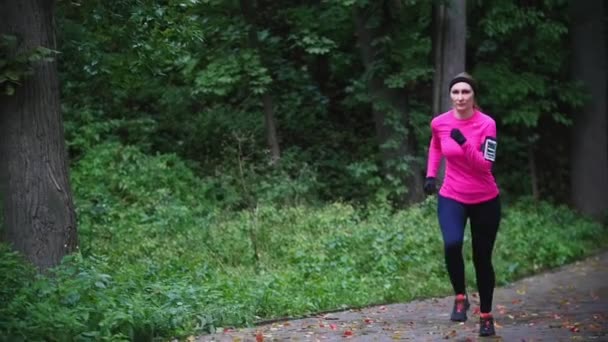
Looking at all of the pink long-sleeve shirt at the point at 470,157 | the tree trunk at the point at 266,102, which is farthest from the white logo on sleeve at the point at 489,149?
the tree trunk at the point at 266,102

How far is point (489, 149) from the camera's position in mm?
7508

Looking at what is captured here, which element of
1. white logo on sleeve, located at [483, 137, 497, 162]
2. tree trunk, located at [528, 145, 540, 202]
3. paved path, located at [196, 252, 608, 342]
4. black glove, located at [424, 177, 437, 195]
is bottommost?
paved path, located at [196, 252, 608, 342]

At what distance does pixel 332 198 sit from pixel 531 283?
6463 millimetres

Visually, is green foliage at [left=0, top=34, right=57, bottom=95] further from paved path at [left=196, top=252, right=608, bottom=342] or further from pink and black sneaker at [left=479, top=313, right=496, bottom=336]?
pink and black sneaker at [left=479, top=313, right=496, bottom=336]

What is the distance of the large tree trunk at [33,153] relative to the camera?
861 centimetres

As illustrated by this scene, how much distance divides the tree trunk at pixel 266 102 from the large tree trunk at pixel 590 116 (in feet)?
19.7

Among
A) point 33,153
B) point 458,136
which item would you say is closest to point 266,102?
point 33,153

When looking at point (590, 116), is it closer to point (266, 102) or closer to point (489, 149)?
point (266, 102)

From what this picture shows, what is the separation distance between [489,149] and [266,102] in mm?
11036

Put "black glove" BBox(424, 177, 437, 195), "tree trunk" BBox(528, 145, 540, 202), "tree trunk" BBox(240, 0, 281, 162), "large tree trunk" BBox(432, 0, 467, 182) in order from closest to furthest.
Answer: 1. "black glove" BBox(424, 177, 437, 195)
2. "large tree trunk" BBox(432, 0, 467, 182)
3. "tree trunk" BBox(240, 0, 281, 162)
4. "tree trunk" BBox(528, 145, 540, 202)

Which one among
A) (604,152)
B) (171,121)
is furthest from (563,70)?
(171,121)

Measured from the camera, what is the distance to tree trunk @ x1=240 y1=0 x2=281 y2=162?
707 inches

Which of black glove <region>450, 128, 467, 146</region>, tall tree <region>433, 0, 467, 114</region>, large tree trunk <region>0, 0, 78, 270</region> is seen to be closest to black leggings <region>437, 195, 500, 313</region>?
black glove <region>450, 128, 467, 146</region>

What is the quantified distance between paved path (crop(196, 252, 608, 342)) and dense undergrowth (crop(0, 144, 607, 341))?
1.53 feet
